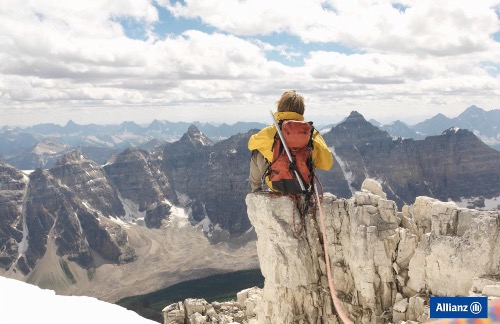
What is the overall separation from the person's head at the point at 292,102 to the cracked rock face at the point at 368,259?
13.9 feet

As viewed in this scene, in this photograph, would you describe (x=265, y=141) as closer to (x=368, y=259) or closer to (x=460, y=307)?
(x=368, y=259)

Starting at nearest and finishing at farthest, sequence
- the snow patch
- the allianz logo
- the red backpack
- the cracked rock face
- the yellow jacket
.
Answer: the snow patch, the allianz logo, the red backpack, the yellow jacket, the cracked rock face

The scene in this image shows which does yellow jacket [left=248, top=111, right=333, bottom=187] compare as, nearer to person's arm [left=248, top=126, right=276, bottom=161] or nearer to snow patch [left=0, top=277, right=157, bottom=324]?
person's arm [left=248, top=126, right=276, bottom=161]

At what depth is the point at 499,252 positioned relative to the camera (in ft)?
54.4

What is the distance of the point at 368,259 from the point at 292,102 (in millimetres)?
8658

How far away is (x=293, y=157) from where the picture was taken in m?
17.0

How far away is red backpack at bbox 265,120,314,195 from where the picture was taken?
16891 mm

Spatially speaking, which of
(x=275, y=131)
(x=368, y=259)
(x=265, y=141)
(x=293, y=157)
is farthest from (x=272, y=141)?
(x=368, y=259)

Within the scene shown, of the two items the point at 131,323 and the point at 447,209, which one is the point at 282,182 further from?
the point at 131,323

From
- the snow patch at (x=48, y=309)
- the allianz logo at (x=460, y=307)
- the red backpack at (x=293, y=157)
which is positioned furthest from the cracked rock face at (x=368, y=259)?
the snow patch at (x=48, y=309)

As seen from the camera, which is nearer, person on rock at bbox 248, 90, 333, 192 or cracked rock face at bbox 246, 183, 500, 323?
person on rock at bbox 248, 90, 333, 192

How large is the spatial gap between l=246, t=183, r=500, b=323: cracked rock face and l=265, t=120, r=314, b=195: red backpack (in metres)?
1.70

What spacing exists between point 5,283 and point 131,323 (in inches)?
115

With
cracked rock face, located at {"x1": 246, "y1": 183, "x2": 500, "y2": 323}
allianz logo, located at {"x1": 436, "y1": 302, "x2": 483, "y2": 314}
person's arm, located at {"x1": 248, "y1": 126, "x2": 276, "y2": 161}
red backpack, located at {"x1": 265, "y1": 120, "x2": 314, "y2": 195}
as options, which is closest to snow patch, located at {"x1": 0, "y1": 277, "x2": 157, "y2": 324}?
allianz logo, located at {"x1": 436, "y1": 302, "x2": 483, "y2": 314}
